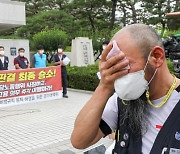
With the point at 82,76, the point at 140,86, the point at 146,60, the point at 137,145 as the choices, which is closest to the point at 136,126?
the point at 137,145

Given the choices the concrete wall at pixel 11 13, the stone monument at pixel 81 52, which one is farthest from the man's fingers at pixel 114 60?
the concrete wall at pixel 11 13

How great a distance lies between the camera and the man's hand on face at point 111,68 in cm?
106

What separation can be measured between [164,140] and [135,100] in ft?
0.67

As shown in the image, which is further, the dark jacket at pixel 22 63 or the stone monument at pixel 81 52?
the stone monument at pixel 81 52

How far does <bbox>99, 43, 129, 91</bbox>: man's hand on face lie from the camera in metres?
1.06

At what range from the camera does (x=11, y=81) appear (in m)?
6.72

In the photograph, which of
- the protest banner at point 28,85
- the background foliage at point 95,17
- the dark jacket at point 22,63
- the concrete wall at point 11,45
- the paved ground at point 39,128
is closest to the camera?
the paved ground at point 39,128

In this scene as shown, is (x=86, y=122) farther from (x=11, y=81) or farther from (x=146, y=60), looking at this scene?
(x=11, y=81)

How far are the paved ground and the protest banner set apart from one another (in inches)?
13.6

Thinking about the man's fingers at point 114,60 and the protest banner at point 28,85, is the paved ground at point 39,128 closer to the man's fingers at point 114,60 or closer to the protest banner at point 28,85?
the protest banner at point 28,85

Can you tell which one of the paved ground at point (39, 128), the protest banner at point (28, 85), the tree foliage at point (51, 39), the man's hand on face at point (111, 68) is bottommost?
the paved ground at point (39, 128)

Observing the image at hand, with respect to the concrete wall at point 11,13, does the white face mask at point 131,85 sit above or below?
below

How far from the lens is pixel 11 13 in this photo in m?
16.5

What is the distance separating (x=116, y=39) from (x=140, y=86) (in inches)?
8.4
